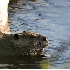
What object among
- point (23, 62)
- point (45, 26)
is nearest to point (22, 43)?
point (23, 62)

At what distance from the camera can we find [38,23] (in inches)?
436

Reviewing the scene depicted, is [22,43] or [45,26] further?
[45,26]

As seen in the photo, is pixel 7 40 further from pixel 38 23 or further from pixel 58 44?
pixel 38 23

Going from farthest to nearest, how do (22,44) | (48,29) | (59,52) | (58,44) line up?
(48,29) → (58,44) → (59,52) → (22,44)

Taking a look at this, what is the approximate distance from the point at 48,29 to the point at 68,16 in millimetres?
1882

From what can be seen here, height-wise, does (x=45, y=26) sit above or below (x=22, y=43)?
below

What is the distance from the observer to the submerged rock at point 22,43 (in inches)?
303

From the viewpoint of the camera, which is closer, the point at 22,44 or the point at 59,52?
the point at 22,44

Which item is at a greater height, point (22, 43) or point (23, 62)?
point (22, 43)

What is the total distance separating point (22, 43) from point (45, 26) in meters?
3.01

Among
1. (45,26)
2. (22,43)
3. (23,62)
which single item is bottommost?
(45,26)

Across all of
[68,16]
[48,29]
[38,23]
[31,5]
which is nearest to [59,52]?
A: [48,29]

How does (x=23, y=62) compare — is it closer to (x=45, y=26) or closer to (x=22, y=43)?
(x=22, y=43)

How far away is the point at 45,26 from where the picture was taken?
1067 cm
